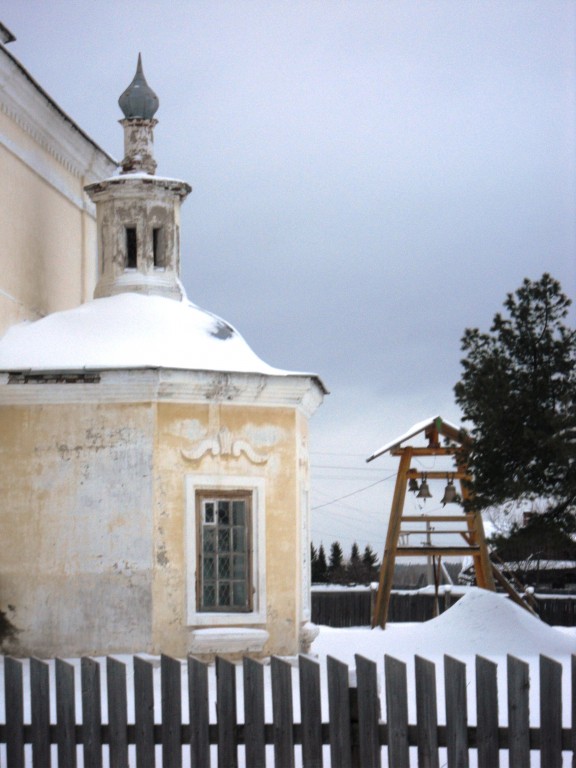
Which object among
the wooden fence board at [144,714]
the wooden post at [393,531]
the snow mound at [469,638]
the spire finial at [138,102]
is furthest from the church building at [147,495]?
the wooden fence board at [144,714]

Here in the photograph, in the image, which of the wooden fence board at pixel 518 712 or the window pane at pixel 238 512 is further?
the window pane at pixel 238 512

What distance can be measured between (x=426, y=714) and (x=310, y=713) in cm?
71

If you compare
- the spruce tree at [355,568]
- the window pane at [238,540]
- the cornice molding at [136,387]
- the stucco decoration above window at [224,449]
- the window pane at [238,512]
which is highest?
the cornice molding at [136,387]

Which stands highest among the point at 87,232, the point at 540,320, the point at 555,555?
the point at 87,232

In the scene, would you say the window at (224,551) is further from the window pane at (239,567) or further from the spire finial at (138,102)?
the spire finial at (138,102)

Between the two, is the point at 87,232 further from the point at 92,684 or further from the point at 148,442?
the point at 92,684

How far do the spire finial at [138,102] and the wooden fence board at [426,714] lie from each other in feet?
38.5

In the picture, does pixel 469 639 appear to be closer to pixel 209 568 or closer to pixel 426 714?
pixel 209 568

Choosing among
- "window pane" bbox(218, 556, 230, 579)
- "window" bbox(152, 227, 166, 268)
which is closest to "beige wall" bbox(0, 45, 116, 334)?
"window" bbox(152, 227, 166, 268)

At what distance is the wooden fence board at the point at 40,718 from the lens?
852 centimetres

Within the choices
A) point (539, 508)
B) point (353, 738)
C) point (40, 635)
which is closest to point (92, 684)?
point (353, 738)

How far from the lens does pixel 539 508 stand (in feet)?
62.5

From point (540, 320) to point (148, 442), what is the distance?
540 cm

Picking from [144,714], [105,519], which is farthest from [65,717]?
[105,519]
